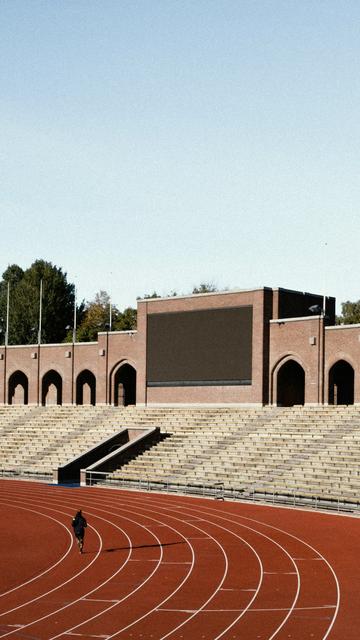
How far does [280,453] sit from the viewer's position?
44.0 meters

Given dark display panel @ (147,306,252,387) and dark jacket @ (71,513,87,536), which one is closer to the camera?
dark jacket @ (71,513,87,536)

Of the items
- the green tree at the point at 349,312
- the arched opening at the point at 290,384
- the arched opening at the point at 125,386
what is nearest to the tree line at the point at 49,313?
the green tree at the point at 349,312

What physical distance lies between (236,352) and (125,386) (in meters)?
12.3

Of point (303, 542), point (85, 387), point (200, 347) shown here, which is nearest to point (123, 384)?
point (85, 387)

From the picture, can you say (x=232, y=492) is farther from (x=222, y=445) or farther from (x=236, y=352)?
(x=236, y=352)

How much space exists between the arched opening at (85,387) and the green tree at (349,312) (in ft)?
121

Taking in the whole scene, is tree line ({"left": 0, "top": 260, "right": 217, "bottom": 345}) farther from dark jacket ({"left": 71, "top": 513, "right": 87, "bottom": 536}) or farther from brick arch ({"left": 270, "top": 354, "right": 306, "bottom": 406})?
dark jacket ({"left": 71, "top": 513, "right": 87, "bottom": 536})

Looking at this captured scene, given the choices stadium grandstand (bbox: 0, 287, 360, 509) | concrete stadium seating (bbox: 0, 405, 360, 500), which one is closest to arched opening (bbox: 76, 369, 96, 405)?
stadium grandstand (bbox: 0, 287, 360, 509)

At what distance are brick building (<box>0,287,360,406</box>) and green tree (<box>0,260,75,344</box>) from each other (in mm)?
44614

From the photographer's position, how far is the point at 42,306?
107 metres

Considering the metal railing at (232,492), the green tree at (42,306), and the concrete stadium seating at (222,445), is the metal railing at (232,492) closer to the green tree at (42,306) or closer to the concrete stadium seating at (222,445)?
the concrete stadium seating at (222,445)

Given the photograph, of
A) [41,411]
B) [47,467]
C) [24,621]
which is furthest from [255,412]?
[24,621]

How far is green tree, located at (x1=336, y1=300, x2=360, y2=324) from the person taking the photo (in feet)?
323

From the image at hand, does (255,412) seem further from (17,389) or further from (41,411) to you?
(17,389)
